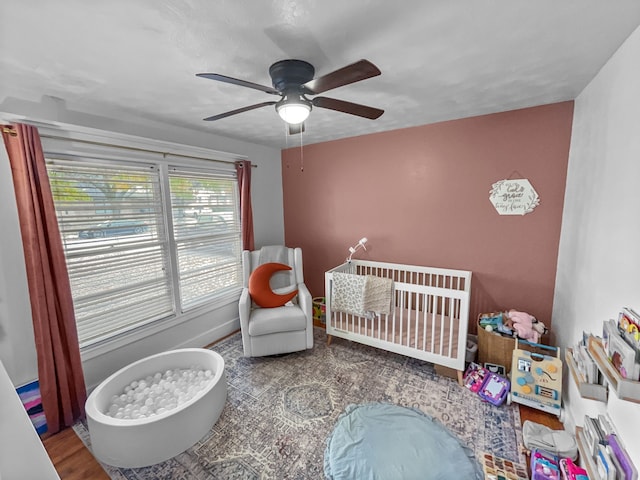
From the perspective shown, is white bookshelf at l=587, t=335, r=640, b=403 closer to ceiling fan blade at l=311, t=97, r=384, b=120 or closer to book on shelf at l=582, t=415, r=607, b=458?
book on shelf at l=582, t=415, r=607, b=458

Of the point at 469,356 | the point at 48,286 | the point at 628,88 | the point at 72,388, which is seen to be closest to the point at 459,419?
the point at 469,356

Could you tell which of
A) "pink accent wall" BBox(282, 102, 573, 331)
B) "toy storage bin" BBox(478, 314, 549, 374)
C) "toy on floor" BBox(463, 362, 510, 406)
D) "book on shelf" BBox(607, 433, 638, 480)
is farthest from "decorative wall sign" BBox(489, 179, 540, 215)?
"book on shelf" BBox(607, 433, 638, 480)

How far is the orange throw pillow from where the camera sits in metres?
2.67

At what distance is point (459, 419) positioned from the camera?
1.86 m

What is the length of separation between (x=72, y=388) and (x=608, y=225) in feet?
11.7

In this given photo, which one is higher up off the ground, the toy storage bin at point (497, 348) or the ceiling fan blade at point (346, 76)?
the ceiling fan blade at point (346, 76)

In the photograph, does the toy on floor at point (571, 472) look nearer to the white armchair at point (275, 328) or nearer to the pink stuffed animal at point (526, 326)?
the pink stuffed animal at point (526, 326)

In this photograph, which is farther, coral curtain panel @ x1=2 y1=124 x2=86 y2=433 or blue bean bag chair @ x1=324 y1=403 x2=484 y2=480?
coral curtain panel @ x1=2 y1=124 x2=86 y2=433

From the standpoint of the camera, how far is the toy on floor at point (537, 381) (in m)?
1.83

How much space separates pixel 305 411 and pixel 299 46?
7.52ft

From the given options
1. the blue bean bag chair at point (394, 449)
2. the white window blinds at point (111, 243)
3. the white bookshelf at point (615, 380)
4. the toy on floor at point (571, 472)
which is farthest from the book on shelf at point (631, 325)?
the white window blinds at point (111, 243)

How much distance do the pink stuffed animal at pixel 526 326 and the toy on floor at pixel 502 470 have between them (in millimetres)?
979

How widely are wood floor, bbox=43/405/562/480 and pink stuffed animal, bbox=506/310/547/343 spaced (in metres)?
0.52

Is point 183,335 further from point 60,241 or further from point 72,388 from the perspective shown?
point 60,241
